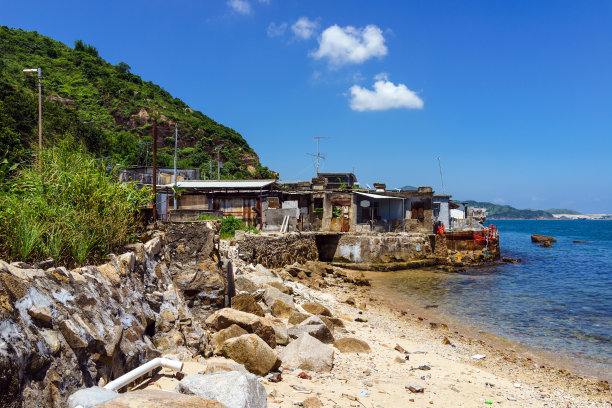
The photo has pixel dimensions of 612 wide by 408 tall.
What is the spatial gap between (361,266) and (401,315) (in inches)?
517

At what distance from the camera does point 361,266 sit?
95.8 ft

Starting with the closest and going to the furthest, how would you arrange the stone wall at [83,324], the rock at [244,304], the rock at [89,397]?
the stone wall at [83,324]
the rock at [89,397]
the rock at [244,304]

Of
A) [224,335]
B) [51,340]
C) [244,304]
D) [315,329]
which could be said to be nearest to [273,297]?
[244,304]

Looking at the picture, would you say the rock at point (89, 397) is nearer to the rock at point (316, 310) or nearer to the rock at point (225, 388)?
the rock at point (225, 388)

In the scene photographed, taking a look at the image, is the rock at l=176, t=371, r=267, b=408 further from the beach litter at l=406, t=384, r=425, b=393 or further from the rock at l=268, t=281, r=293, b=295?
the rock at l=268, t=281, r=293, b=295

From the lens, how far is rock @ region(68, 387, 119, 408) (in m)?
3.24

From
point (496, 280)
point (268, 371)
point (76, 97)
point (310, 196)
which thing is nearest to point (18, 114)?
point (310, 196)

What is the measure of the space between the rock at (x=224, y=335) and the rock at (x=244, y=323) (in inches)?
10.8

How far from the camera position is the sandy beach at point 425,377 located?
634 cm

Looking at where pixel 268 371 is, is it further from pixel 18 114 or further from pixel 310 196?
pixel 18 114

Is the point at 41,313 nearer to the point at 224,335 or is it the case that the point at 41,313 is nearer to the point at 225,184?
the point at 224,335

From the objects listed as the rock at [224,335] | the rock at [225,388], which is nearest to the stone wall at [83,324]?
the rock at [224,335]

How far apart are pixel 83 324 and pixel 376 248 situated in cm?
2696

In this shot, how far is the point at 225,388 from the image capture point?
417 cm
